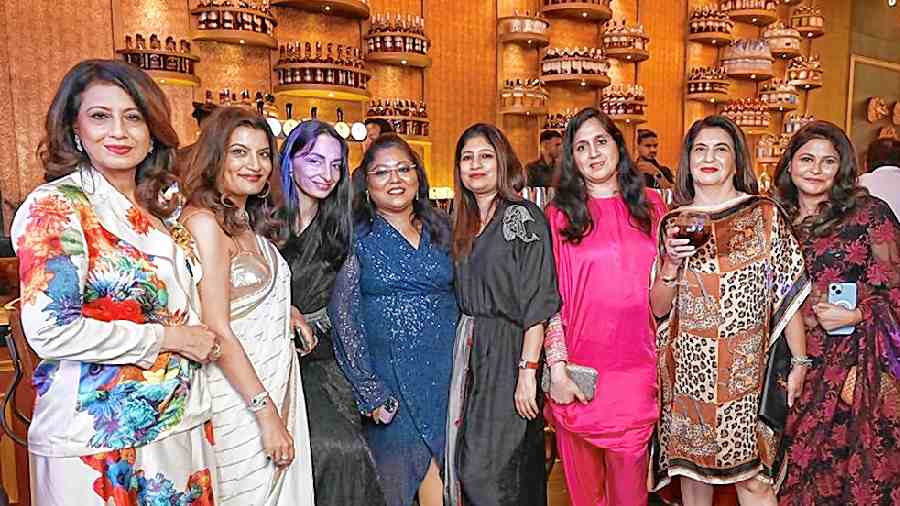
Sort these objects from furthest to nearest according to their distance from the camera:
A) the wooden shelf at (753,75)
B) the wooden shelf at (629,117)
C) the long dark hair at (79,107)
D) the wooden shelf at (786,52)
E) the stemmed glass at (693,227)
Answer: the wooden shelf at (786,52) → the wooden shelf at (753,75) → the wooden shelf at (629,117) → the stemmed glass at (693,227) → the long dark hair at (79,107)

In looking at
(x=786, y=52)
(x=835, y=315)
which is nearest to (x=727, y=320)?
(x=835, y=315)

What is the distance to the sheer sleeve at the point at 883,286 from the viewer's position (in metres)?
2.48

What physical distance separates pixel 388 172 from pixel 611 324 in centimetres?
96

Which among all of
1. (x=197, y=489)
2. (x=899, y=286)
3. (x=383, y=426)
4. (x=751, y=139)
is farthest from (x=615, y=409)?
(x=751, y=139)

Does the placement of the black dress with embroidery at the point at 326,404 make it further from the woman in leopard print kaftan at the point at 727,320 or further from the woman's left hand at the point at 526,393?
the woman in leopard print kaftan at the point at 727,320

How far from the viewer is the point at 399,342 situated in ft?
7.91

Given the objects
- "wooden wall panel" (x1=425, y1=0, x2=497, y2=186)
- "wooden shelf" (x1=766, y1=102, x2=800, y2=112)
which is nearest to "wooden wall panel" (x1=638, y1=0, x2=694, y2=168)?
"wooden shelf" (x1=766, y1=102, x2=800, y2=112)

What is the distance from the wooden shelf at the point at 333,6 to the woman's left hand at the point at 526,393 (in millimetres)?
4346

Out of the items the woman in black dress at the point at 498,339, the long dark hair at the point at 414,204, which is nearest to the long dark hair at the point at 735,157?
the woman in black dress at the point at 498,339

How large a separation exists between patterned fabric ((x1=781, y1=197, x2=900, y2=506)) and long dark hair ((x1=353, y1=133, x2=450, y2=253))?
4.44 feet

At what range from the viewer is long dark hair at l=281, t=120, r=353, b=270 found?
2348 mm

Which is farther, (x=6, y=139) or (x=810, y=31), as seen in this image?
(x=810, y=31)

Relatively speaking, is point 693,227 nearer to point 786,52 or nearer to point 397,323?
point 397,323

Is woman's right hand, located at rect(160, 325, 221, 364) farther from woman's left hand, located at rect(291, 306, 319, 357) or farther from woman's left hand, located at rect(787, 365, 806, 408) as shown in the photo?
woman's left hand, located at rect(787, 365, 806, 408)
